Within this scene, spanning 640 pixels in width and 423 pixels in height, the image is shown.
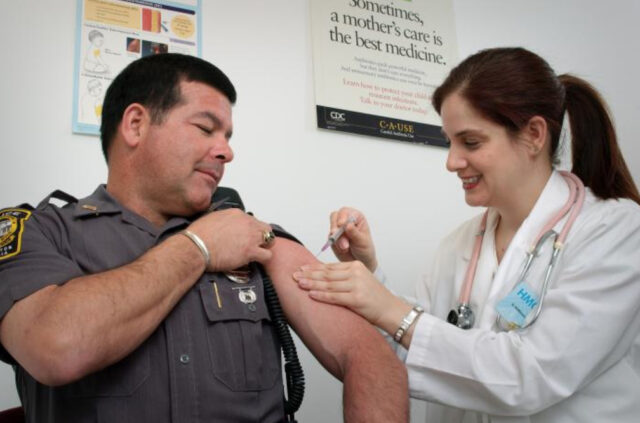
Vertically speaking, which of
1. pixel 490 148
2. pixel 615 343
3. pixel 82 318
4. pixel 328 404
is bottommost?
pixel 328 404

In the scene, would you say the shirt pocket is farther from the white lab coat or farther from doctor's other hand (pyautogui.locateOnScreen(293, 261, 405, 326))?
the white lab coat

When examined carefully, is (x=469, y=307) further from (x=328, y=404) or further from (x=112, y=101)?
(x=112, y=101)

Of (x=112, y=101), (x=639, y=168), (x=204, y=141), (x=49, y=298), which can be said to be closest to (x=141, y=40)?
(x=112, y=101)

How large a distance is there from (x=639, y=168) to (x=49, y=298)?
2722 mm

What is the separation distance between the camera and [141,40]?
1.81 metres

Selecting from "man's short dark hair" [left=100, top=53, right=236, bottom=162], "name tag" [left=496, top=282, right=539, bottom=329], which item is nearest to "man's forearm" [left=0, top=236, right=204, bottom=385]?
"man's short dark hair" [left=100, top=53, right=236, bottom=162]

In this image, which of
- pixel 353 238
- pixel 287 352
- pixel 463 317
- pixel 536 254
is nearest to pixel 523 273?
pixel 536 254

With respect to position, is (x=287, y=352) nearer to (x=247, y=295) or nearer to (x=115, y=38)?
(x=247, y=295)

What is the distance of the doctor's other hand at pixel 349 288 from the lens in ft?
3.88

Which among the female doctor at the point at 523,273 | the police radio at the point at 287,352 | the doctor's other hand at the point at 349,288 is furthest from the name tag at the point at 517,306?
the police radio at the point at 287,352

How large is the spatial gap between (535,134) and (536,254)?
Result: 0.33 metres

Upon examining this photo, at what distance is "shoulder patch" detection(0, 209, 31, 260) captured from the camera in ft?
3.15

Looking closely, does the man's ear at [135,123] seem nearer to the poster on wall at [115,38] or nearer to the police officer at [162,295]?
the police officer at [162,295]

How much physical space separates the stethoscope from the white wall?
59cm
